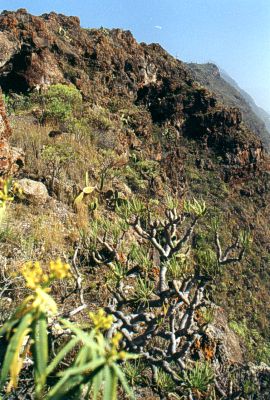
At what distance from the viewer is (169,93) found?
54.1 feet

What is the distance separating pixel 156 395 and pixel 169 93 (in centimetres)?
1453

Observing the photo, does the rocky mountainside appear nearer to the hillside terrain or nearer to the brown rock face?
the hillside terrain

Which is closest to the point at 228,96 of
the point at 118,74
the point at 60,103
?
the point at 118,74

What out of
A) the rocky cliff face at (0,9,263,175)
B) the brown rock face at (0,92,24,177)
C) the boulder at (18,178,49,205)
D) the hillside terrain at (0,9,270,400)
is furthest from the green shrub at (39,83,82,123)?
the boulder at (18,178,49,205)

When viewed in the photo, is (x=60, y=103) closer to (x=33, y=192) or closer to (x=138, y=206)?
(x=33, y=192)

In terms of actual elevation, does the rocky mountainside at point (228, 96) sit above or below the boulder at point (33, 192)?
below

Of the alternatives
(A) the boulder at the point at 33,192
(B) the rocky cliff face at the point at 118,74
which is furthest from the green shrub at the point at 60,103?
(A) the boulder at the point at 33,192

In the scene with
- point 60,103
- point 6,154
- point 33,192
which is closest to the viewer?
point 33,192

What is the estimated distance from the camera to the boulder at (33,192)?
559 cm

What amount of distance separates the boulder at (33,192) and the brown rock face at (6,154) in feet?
0.94

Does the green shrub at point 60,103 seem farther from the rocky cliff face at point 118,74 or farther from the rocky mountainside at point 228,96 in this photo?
the rocky mountainside at point 228,96

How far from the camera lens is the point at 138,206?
4.25 m

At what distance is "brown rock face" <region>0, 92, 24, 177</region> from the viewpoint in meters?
5.69

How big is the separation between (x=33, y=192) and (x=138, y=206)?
206cm
